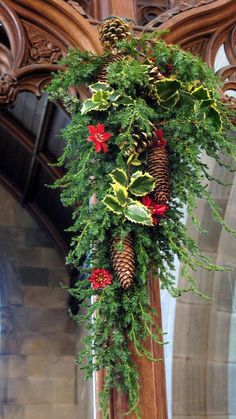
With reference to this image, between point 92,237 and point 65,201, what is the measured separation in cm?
18

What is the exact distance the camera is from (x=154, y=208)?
2.26m

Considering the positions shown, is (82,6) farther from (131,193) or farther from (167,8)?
(131,193)

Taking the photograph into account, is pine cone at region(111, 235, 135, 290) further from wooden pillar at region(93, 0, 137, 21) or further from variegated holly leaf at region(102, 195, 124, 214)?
wooden pillar at region(93, 0, 137, 21)

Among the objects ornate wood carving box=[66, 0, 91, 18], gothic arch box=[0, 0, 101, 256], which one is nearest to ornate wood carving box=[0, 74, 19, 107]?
gothic arch box=[0, 0, 101, 256]

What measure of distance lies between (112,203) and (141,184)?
4.9 inches

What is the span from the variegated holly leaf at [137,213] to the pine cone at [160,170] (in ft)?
0.37

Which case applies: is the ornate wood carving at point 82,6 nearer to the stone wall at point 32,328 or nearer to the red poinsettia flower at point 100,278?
the red poinsettia flower at point 100,278

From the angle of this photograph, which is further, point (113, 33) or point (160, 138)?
point (113, 33)

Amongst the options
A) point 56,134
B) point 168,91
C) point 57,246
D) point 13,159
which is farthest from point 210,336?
point 13,159

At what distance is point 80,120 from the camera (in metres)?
2.43

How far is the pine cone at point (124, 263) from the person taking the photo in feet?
6.97

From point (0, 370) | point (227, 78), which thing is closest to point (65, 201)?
point (227, 78)

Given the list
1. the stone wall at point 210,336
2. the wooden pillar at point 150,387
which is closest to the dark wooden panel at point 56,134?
the stone wall at point 210,336

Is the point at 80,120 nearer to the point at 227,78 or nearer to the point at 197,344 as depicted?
the point at 227,78
